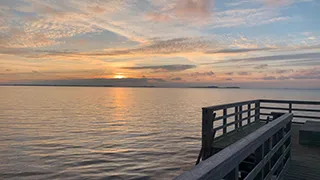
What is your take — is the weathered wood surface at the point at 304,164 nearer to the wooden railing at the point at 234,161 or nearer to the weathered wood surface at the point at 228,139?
the wooden railing at the point at 234,161

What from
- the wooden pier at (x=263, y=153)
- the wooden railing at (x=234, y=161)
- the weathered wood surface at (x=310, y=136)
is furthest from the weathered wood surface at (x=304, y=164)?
the wooden railing at (x=234, y=161)

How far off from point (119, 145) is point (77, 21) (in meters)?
12.6

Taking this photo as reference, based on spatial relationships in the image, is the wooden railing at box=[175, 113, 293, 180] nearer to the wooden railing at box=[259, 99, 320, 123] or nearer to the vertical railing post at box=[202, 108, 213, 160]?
the vertical railing post at box=[202, 108, 213, 160]

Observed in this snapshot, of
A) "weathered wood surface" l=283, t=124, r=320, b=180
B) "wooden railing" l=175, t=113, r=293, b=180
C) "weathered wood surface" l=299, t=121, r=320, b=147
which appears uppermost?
"wooden railing" l=175, t=113, r=293, b=180

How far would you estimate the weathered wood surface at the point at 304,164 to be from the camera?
5.42 m

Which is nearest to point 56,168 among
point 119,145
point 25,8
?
point 119,145

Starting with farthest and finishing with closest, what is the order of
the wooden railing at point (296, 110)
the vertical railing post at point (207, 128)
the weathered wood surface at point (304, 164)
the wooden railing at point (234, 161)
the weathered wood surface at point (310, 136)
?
the wooden railing at point (296, 110) < the vertical railing post at point (207, 128) < the weathered wood surface at point (310, 136) < the weathered wood surface at point (304, 164) < the wooden railing at point (234, 161)

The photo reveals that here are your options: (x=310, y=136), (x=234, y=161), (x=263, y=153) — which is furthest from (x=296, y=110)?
(x=234, y=161)

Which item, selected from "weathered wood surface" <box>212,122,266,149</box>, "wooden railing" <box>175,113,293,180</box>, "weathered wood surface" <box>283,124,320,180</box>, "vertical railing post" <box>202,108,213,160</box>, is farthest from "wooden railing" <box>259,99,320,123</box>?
"wooden railing" <box>175,113,293,180</box>

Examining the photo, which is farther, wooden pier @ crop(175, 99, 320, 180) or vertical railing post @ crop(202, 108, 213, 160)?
vertical railing post @ crop(202, 108, 213, 160)

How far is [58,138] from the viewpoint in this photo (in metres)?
20.7

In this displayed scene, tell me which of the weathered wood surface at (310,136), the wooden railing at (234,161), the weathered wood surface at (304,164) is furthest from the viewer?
the weathered wood surface at (310,136)

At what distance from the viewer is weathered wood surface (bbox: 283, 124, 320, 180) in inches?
213

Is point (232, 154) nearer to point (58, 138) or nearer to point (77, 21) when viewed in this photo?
point (58, 138)
